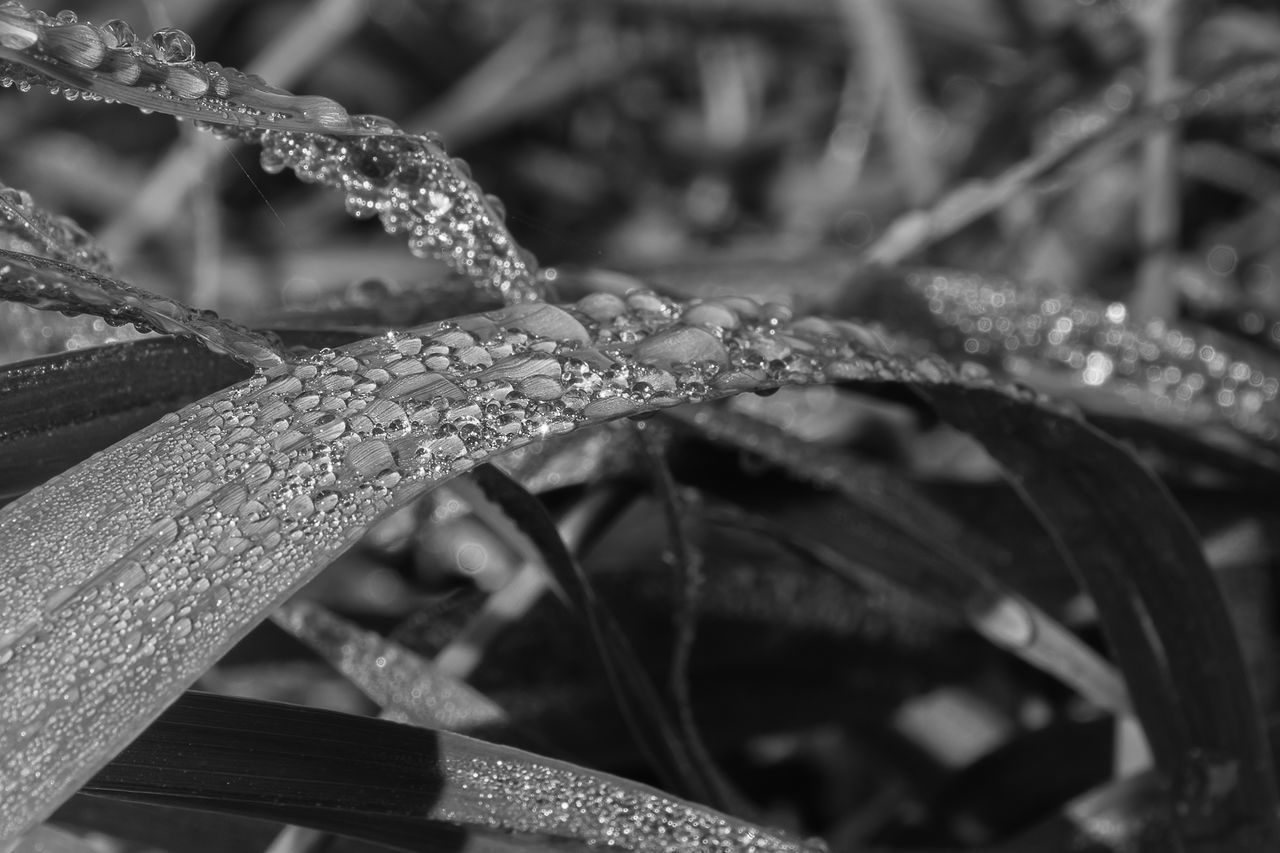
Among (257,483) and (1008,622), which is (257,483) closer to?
(257,483)

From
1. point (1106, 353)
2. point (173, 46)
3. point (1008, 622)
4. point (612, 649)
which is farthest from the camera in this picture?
point (1106, 353)

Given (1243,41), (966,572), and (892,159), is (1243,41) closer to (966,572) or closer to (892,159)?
(892,159)

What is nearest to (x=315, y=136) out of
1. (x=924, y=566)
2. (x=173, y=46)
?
(x=173, y=46)

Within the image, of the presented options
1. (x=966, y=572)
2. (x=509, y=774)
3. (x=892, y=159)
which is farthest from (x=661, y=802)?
(x=892, y=159)

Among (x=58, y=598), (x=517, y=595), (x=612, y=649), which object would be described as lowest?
(x=58, y=598)

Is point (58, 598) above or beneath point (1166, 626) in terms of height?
beneath

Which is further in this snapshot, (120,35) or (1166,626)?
(1166,626)

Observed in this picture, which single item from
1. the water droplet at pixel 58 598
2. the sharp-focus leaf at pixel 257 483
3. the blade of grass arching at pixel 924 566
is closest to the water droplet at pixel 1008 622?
the blade of grass arching at pixel 924 566
